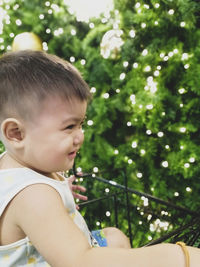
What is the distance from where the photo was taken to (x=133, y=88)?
2031mm

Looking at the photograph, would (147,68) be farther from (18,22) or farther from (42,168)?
(42,168)

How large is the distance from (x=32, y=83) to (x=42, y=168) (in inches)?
5.4

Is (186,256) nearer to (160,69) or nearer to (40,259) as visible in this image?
(40,259)

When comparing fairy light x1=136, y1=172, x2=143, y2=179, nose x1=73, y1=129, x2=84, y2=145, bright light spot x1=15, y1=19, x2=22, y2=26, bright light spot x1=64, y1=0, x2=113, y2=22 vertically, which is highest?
bright light spot x1=64, y1=0, x2=113, y2=22

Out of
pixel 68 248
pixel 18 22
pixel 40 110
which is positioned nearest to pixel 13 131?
pixel 40 110

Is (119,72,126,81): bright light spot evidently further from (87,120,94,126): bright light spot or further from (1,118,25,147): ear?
(1,118,25,147): ear

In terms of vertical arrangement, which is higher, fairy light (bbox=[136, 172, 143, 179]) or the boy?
the boy

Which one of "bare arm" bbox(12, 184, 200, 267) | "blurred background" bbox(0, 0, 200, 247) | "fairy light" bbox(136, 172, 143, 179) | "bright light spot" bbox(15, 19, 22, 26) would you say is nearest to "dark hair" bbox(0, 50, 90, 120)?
"bare arm" bbox(12, 184, 200, 267)

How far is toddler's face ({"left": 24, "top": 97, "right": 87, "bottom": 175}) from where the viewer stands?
1.46 feet

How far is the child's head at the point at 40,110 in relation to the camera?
17.4 inches

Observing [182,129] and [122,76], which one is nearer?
[182,129]

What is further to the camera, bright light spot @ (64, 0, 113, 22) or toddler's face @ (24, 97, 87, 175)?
bright light spot @ (64, 0, 113, 22)

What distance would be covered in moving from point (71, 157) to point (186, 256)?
0.23 m

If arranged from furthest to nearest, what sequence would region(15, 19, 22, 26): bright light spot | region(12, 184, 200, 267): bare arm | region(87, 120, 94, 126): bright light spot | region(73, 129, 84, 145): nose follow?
region(15, 19, 22, 26): bright light spot < region(87, 120, 94, 126): bright light spot < region(73, 129, 84, 145): nose < region(12, 184, 200, 267): bare arm
